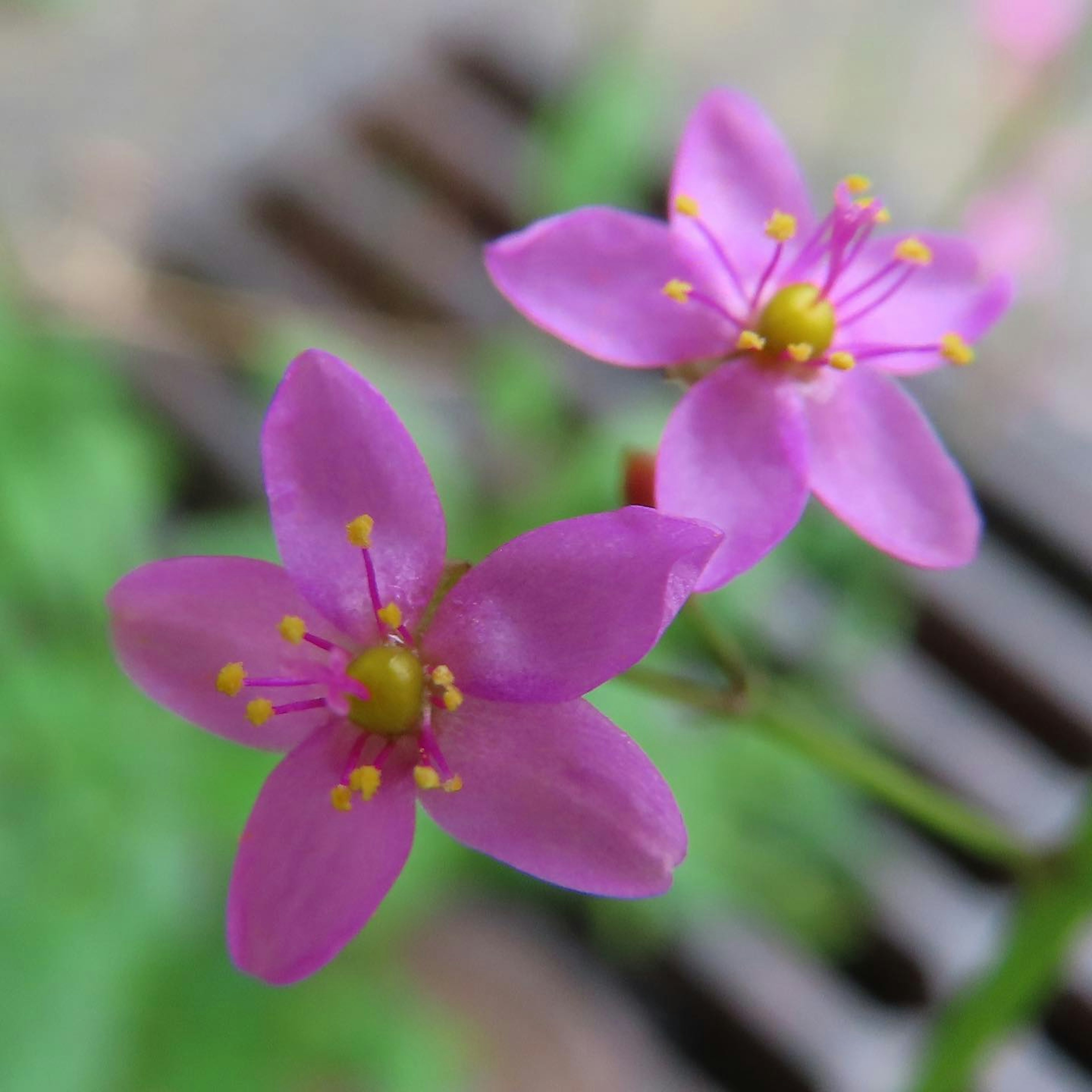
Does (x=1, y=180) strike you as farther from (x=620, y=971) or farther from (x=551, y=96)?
(x=620, y=971)

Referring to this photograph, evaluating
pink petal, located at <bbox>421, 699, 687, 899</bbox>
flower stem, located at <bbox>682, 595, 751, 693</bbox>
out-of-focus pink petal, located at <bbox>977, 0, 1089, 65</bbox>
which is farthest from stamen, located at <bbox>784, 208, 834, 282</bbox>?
out-of-focus pink petal, located at <bbox>977, 0, 1089, 65</bbox>

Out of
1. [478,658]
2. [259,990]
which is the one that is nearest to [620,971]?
[259,990]

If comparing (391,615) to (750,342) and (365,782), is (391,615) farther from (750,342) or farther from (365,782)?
(750,342)

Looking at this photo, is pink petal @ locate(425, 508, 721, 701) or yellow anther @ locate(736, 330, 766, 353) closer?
pink petal @ locate(425, 508, 721, 701)

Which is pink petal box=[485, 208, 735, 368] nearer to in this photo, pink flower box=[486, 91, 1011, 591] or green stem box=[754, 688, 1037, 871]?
pink flower box=[486, 91, 1011, 591]

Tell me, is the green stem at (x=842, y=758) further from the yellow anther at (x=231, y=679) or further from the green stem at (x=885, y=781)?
the yellow anther at (x=231, y=679)

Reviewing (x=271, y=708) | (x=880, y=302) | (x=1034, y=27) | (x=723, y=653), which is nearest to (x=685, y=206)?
(x=880, y=302)

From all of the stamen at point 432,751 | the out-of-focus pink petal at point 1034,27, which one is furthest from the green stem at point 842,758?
the out-of-focus pink petal at point 1034,27

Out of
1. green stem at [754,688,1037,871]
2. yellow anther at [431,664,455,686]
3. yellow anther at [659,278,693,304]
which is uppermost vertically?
yellow anther at [659,278,693,304]
